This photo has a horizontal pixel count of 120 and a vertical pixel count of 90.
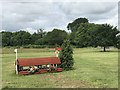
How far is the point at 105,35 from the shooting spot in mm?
68062

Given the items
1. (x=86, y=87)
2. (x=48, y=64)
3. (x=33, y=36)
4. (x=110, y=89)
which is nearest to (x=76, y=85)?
(x=86, y=87)

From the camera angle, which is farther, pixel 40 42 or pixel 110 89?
pixel 40 42

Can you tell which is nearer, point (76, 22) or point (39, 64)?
point (39, 64)

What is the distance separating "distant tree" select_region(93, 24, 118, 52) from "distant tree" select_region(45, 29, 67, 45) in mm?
36128

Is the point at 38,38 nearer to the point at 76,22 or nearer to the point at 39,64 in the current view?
the point at 76,22

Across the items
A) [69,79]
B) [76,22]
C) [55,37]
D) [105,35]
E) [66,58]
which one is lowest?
[69,79]

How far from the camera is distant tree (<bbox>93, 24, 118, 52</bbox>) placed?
66562 mm

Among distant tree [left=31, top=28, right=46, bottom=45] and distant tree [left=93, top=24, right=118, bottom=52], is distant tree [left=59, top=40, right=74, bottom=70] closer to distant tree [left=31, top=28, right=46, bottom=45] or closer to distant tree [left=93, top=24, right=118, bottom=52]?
distant tree [left=93, top=24, right=118, bottom=52]

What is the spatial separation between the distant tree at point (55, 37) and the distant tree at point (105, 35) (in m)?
36.1

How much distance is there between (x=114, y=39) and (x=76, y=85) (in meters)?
56.5

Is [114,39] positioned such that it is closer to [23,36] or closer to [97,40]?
[97,40]

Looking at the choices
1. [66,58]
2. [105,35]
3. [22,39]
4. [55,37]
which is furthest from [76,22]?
[66,58]

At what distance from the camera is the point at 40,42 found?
102000mm

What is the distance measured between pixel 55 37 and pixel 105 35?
43.6m
